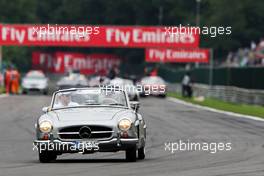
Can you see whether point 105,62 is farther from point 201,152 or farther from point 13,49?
point 201,152

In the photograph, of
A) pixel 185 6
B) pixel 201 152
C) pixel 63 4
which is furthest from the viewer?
pixel 63 4

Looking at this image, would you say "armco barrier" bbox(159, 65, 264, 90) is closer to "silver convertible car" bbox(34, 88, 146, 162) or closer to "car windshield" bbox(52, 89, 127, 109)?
"car windshield" bbox(52, 89, 127, 109)

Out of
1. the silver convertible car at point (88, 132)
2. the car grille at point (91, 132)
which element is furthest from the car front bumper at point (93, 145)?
Answer: the car grille at point (91, 132)

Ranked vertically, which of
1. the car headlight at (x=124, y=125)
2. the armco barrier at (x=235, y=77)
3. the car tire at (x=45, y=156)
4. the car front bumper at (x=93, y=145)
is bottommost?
the armco barrier at (x=235, y=77)

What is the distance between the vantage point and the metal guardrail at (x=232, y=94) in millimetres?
44531

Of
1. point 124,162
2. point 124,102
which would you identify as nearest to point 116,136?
point 124,162

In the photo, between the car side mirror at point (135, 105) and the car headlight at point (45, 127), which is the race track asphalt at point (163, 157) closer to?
the car headlight at point (45, 127)

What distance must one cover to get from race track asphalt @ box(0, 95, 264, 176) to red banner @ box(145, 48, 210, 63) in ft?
137

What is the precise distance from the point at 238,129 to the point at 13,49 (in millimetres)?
82068

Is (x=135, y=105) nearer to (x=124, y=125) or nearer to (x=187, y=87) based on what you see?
(x=124, y=125)

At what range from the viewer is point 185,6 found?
121 metres

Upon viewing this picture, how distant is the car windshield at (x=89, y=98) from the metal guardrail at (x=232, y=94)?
27.1 m

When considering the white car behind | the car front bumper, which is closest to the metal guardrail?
the white car behind

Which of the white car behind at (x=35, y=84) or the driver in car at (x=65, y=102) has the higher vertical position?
the driver in car at (x=65, y=102)
